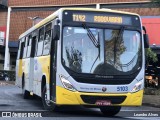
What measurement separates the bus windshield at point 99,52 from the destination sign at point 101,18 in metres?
0.28

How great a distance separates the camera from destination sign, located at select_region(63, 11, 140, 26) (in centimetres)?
1275

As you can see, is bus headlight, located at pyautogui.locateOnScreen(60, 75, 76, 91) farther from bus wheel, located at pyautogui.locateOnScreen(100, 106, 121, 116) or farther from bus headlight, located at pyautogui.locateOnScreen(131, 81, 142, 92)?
bus wheel, located at pyautogui.locateOnScreen(100, 106, 121, 116)

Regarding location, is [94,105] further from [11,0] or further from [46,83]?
[11,0]

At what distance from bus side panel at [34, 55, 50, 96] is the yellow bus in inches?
19.6

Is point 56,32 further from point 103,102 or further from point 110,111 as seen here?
point 110,111

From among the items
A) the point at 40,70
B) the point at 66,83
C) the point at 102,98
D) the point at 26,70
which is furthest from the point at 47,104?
the point at 26,70

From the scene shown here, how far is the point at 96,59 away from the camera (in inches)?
488

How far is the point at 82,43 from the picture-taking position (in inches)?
493

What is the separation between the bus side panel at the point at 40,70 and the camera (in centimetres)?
1375

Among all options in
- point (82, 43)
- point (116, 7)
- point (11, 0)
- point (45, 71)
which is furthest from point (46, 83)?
point (11, 0)

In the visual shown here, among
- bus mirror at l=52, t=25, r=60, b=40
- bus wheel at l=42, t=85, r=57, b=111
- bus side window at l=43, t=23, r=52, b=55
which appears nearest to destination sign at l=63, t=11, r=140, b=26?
bus mirror at l=52, t=25, r=60, b=40

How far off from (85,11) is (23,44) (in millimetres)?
8232

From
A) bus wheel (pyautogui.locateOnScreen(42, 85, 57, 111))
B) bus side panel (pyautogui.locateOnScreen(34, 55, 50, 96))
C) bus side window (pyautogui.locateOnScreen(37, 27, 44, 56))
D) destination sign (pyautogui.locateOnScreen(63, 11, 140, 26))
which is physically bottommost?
bus wheel (pyautogui.locateOnScreen(42, 85, 57, 111))

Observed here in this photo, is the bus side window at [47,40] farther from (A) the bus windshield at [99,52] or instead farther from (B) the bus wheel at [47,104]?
(A) the bus windshield at [99,52]
